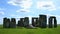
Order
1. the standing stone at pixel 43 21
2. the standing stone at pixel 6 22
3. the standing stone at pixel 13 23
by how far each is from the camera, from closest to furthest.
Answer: the standing stone at pixel 13 23, the standing stone at pixel 6 22, the standing stone at pixel 43 21

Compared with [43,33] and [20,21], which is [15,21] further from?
[43,33]

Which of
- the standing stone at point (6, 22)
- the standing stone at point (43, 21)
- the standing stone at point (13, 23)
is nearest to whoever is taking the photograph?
the standing stone at point (13, 23)

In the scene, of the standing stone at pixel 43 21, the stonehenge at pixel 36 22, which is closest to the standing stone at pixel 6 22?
the stonehenge at pixel 36 22

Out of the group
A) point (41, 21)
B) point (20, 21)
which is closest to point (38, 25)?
point (41, 21)

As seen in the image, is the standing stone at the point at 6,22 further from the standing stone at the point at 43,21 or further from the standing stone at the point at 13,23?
the standing stone at the point at 43,21

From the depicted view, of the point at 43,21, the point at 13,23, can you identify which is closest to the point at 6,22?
the point at 13,23

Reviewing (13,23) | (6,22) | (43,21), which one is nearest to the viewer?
(13,23)

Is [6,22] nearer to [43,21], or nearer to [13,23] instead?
[13,23]

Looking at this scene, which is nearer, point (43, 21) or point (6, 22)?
point (6, 22)

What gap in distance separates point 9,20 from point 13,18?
3388 mm

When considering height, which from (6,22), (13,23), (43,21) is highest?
(43,21)

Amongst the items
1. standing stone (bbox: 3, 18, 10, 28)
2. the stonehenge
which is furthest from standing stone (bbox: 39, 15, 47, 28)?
standing stone (bbox: 3, 18, 10, 28)

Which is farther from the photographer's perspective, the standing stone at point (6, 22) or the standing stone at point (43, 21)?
the standing stone at point (43, 21)

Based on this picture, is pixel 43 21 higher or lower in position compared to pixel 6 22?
higher
